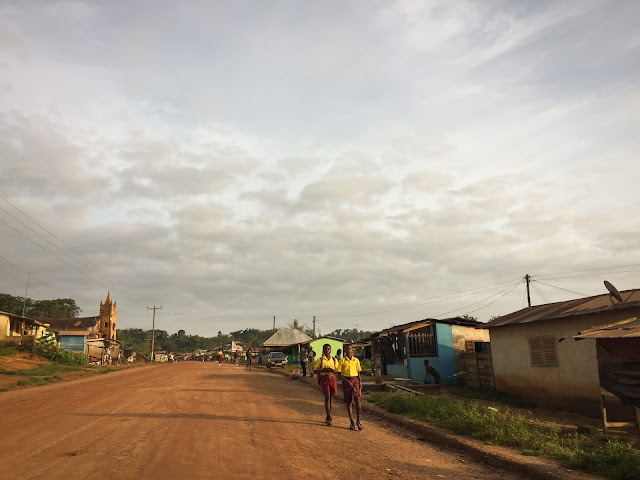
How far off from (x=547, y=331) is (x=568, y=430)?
609 cm

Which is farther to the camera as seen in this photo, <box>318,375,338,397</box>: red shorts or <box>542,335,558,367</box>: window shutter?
<box>542,335,558,367</box>: window shutter

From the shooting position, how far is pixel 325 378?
1125 centimetres

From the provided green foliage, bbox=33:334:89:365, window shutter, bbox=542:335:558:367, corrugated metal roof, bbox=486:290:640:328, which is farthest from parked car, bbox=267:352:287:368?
window shutter, bbox=542:335:558:367

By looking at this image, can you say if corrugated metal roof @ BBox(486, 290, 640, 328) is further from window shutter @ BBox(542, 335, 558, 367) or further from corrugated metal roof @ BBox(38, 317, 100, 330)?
corrugated metal roof @ BBox(38, 317, 100, 330)

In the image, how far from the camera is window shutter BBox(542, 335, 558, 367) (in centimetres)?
1530

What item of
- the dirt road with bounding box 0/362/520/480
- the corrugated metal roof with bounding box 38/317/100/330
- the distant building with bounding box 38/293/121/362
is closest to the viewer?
the dirt road with bounding box 0/362/520/480

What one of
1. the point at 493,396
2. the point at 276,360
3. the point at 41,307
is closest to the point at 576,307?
the point at 493,396

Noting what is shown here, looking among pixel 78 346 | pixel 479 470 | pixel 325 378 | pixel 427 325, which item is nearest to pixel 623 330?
pixel 479 470

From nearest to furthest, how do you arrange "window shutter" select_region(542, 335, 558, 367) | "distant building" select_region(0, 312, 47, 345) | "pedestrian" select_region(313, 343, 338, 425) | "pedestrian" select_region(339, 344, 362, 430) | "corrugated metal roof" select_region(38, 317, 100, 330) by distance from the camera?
"pedestrian" select_region(339, 344, 362, 430) → "pedestrian" select_region(313, 343, 338, 425) → "window shutter" select_region(542, 335, 558, 367) → "distant building" select_region(0, 312, 47, 345) → "corrugated metal roof" select_region(38, 317, 100, 330)

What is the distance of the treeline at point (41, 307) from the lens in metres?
86.7

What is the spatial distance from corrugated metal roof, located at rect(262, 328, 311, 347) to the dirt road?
45.0 metres

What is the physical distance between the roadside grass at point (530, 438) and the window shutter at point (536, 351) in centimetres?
525

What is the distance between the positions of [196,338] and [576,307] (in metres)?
138

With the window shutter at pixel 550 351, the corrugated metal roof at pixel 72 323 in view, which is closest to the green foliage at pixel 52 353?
the window shutter at pixel 550 351
